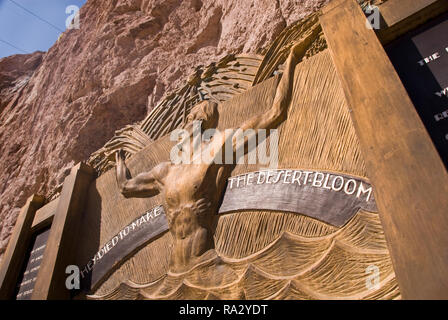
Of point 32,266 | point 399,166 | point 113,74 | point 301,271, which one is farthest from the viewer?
point 113,74

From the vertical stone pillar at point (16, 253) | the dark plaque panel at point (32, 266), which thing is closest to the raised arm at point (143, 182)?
the dark plaque panel at point (32, 266)

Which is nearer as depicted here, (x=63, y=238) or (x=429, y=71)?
(x=429, y=71)

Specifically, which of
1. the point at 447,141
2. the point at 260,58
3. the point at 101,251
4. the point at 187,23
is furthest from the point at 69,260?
the point at 187,23

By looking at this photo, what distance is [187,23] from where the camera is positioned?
2.93 meters

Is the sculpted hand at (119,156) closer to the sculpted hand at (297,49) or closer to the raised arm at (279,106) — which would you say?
the raised arm at (279,106)

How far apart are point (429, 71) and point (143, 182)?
4.45 ft

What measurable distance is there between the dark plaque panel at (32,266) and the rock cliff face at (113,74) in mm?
661

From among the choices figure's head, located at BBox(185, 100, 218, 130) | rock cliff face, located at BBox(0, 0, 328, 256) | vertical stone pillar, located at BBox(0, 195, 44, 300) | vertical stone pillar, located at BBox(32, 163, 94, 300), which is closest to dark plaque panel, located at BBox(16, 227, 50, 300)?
vertical stone pillar, located at BBox(0, 195, 44, 300)

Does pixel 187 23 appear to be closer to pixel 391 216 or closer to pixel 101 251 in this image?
pixel 101 251

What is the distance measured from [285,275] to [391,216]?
0.41 meters

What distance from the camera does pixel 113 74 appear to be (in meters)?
3.03

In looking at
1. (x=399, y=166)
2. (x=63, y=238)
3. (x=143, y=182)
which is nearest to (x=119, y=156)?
(x=143, y=182)

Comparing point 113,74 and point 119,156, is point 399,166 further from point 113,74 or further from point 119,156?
point 113,74

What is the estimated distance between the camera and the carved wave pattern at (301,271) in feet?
3.06
